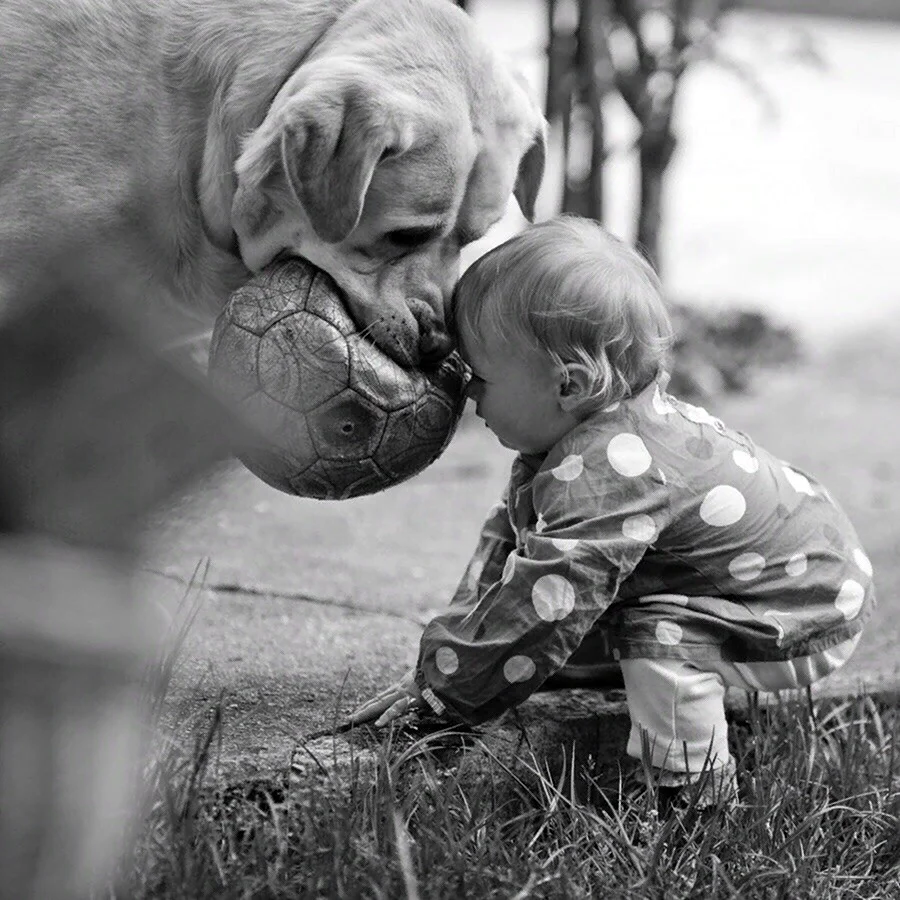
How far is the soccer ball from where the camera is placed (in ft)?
8.58

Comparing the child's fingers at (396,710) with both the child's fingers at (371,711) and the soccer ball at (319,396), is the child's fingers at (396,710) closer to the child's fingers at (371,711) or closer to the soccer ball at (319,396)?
the child's fingers at (371,711)

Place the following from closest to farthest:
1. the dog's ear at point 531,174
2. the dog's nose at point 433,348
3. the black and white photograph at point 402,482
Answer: the black and white photograph at point 402,482, the dog's nose at point 433,348, the dog's ear at point 531,174

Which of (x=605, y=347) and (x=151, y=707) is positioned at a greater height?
(x=605, y=347)

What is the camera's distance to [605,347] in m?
2.61

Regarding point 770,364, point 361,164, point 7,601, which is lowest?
point 770,364

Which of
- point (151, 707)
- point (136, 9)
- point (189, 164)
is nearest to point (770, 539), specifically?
point (151, 707)

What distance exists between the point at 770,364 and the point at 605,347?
4.73 meters

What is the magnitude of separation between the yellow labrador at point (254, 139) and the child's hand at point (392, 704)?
0.70 meters

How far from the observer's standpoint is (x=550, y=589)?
2533 mm

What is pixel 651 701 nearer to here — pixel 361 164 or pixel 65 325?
pixel 361 164

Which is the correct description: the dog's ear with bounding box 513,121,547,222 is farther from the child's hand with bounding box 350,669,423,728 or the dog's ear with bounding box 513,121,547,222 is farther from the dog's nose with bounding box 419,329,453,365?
the child's hand with bounding box 350,669,423,728

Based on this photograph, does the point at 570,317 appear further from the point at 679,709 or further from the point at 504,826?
the point at 504,826

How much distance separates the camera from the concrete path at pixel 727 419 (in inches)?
114

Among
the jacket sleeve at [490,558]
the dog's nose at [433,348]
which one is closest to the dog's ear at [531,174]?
the dog's nose at [433,348]
